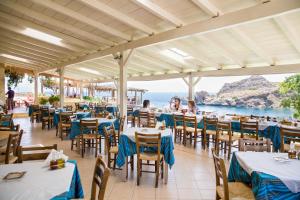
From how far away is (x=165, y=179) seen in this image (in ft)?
12.3

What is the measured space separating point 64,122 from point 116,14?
4569mm

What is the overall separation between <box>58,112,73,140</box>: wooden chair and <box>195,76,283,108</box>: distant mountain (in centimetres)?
984

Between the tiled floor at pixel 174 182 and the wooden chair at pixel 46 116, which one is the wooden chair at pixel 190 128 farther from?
the wooden chair at pixel 46 116

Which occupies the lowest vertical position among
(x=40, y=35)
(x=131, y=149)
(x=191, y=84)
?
(x=131, y=149)

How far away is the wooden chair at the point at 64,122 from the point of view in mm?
6891

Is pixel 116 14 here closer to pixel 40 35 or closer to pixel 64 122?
pixel 40 35

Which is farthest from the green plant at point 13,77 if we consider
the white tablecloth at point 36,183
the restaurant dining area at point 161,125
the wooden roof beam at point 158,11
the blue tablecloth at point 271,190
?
the blue tablecloth at point 271,190

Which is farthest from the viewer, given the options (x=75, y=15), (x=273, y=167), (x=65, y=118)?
(x=65, y=118)

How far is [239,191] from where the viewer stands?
2.45 metres

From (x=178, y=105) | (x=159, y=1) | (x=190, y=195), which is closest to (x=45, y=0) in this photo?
(x=159, y=1)

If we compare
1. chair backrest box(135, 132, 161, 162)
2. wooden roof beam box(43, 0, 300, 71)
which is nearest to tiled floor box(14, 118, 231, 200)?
chair backrest box(135, 132, 161, 162)

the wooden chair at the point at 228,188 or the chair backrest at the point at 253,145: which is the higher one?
the chair backrest at the point at 253,145

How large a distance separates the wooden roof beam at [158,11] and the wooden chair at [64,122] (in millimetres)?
4514

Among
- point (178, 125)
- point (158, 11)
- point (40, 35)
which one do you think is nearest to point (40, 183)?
point (158, 11)
